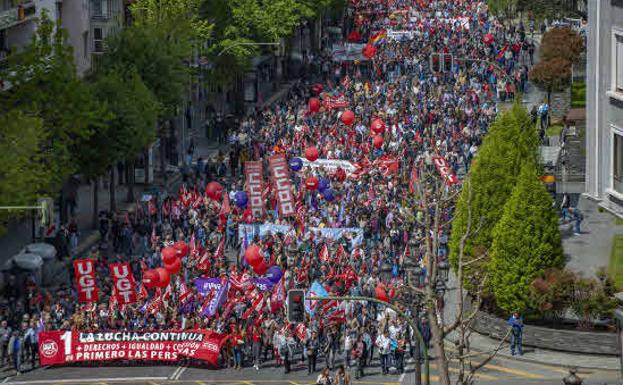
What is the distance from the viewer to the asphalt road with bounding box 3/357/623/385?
54438 mm

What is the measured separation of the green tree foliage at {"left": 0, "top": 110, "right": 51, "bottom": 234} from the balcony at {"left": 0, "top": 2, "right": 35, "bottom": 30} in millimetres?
15278

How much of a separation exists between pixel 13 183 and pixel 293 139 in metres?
26.3

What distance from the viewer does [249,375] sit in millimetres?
55281

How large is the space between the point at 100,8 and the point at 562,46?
84.7ft

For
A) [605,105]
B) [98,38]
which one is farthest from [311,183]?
[98,38]

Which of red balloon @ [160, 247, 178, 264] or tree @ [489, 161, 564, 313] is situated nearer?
tree @ [489, 161, 564, 313]

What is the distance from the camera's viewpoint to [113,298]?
191 ft

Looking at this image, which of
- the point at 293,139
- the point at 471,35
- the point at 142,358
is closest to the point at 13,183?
the point at 142,358

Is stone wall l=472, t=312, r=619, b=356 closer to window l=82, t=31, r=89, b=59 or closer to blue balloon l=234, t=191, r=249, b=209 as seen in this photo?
blue balloon l=234, t=191, r=249, b=209

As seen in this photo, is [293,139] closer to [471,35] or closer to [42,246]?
[42,246]

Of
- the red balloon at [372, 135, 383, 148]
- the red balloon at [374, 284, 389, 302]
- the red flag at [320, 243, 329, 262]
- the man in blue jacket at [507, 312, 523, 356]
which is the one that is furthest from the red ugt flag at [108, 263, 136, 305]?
the red balloon at [372, 135, 383, 148]

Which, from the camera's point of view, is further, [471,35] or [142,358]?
[471,35]

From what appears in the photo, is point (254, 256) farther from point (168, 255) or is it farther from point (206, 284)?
point (206, 284)

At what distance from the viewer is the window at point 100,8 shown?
9756 cm
